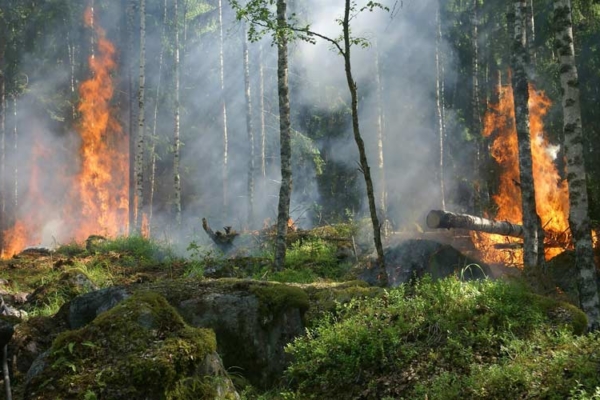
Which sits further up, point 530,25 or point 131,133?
point 530,25

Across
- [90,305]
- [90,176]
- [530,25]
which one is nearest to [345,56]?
[90,305]

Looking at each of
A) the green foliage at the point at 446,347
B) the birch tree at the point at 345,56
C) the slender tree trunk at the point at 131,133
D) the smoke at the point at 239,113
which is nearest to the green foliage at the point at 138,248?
the slender tree trunk at the point at 131,133

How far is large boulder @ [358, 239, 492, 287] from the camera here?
42.3ft

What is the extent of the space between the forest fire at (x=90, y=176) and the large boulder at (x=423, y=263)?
19009mm

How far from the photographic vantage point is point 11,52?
86.2 feet

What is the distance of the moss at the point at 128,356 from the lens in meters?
4.13

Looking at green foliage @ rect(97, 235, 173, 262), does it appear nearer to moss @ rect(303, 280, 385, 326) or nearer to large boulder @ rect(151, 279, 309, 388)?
moss @ rect(303, 280, 385, 326)

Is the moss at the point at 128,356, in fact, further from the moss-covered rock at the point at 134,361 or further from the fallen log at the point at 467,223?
the fallen log at the point at 467,223

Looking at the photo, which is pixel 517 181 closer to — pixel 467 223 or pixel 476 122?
pixel 476 122

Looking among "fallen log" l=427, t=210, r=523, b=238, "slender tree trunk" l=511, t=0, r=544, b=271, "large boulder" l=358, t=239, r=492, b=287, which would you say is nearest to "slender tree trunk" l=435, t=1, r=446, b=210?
"fallen log" l=427, t=210, r=523, b=238

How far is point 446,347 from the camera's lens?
575 cm

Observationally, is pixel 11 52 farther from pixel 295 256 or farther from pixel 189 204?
pixel 295 256

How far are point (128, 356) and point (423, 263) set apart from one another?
972 cm

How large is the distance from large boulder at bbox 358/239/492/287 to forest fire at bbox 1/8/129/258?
1901cm
